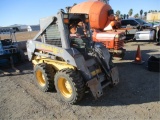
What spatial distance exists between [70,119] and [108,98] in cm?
138

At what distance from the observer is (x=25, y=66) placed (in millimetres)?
9344

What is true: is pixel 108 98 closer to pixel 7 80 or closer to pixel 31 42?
pixel 31 42

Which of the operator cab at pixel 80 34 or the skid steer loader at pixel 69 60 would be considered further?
the operator cab at pixel 80 34

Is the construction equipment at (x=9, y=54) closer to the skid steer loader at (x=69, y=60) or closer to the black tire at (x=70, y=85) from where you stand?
the skid steer loader at (x=69, y=60)

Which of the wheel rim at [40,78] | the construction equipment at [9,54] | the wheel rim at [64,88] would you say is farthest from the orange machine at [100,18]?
the wheel rim at [64,88]

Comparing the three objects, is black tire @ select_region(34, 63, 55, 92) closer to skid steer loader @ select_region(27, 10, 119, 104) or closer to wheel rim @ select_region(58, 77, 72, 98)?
skid steer loader @ select_region(27, 10, 119, 104)

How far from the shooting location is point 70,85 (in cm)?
476

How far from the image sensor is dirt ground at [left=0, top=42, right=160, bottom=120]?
440 cm

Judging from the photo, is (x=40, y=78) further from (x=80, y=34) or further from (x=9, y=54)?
(x=9, y=54)

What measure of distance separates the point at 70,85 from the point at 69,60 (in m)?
0.65

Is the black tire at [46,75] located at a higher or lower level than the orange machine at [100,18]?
lower

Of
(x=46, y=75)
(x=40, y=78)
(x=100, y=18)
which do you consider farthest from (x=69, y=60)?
(x=100, y=18)

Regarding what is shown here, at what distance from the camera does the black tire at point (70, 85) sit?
4.66 metres

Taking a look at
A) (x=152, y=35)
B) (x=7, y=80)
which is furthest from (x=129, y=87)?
(x=152, y=35)
